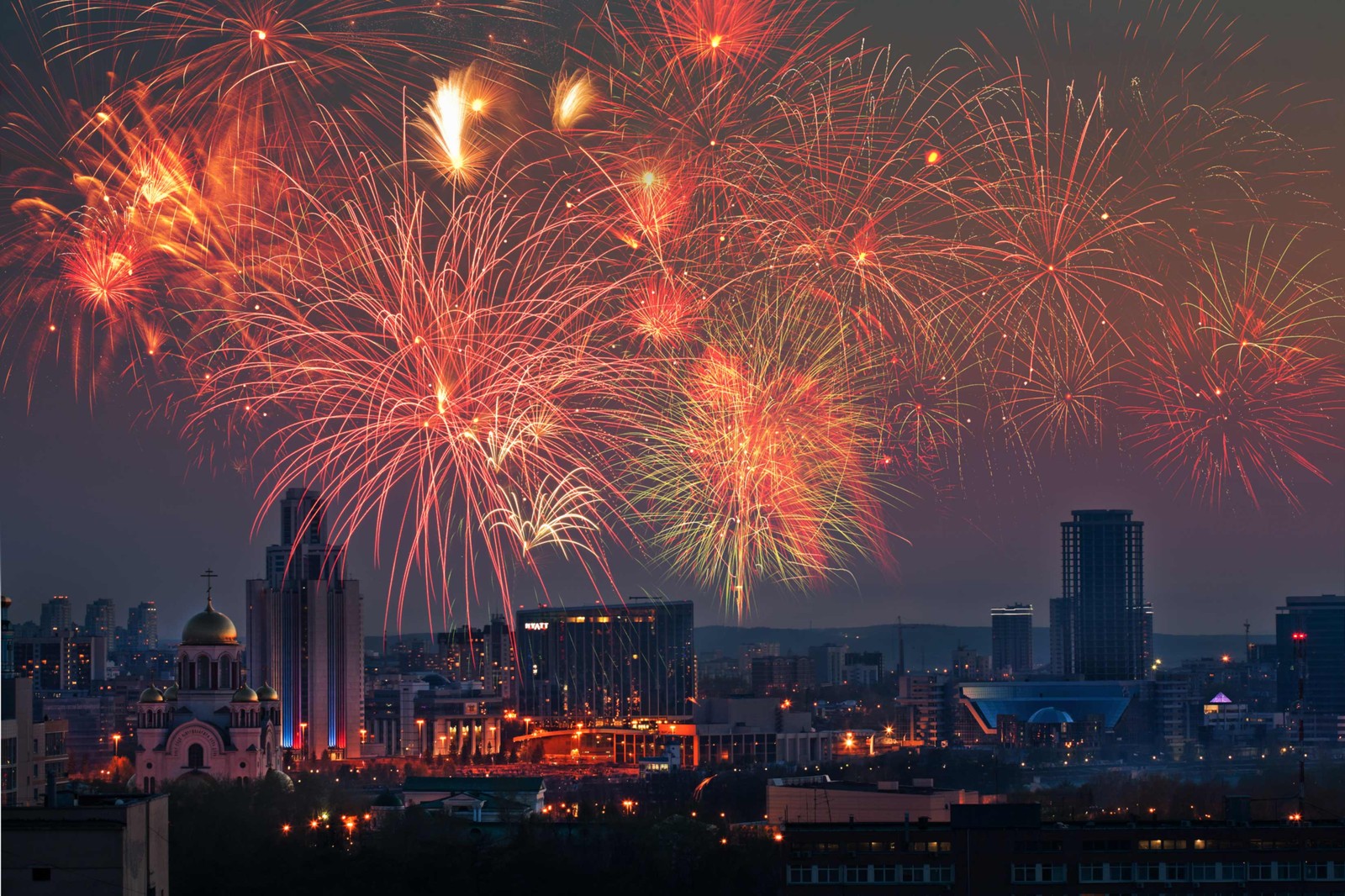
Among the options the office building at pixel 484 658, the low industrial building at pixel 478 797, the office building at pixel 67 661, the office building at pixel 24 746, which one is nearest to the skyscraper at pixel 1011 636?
the office building at pixel 484 658

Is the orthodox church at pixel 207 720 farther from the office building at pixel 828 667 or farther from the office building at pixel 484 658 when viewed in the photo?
the office building at pixel 828 667

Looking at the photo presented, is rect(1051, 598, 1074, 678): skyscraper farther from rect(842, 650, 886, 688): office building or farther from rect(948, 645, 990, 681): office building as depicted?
rect(842, 650, 886, 688): office building

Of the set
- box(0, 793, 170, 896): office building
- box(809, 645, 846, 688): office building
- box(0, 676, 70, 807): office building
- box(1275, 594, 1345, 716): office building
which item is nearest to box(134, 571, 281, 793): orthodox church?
box(0, 676, 70, 807): office building

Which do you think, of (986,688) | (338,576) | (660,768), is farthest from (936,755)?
(986,688)

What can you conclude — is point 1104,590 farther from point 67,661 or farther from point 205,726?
point 205,726

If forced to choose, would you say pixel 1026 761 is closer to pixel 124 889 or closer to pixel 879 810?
Answer: pixel 879 810
